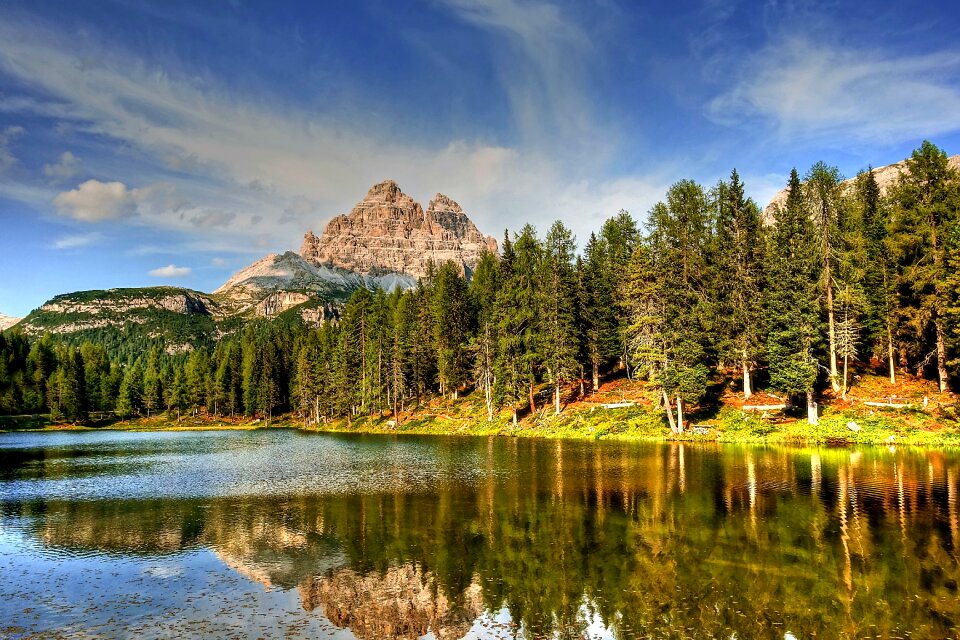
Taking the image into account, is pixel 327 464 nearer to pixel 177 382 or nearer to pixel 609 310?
pixel 609 310

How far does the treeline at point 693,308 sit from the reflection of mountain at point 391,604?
4289 centimetres

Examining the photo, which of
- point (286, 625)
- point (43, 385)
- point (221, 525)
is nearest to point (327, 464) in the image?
point (221, 525)

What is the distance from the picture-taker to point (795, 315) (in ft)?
173

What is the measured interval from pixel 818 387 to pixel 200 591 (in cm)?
6162

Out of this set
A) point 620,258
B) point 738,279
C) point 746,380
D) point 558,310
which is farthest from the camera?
point 620,258

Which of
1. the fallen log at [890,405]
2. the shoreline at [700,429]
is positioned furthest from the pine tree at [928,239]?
the shoreline at [700,429]

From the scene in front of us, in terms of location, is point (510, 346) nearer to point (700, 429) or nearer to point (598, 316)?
point (598, 316)

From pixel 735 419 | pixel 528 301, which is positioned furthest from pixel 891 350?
pixel 528 301

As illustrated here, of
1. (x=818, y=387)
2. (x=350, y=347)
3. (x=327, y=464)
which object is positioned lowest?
(x=327, y=464)

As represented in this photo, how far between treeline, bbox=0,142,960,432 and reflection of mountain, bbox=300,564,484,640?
141 feet

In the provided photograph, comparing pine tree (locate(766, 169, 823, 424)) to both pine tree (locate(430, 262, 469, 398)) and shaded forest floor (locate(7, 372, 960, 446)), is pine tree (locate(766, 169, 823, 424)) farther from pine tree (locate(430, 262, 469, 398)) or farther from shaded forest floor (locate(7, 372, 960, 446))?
pine tree (locate(430, 262, 469, 398))

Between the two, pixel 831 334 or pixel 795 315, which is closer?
pixel 795 315

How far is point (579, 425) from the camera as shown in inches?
2522

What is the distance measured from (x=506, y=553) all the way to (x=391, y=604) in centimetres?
571
